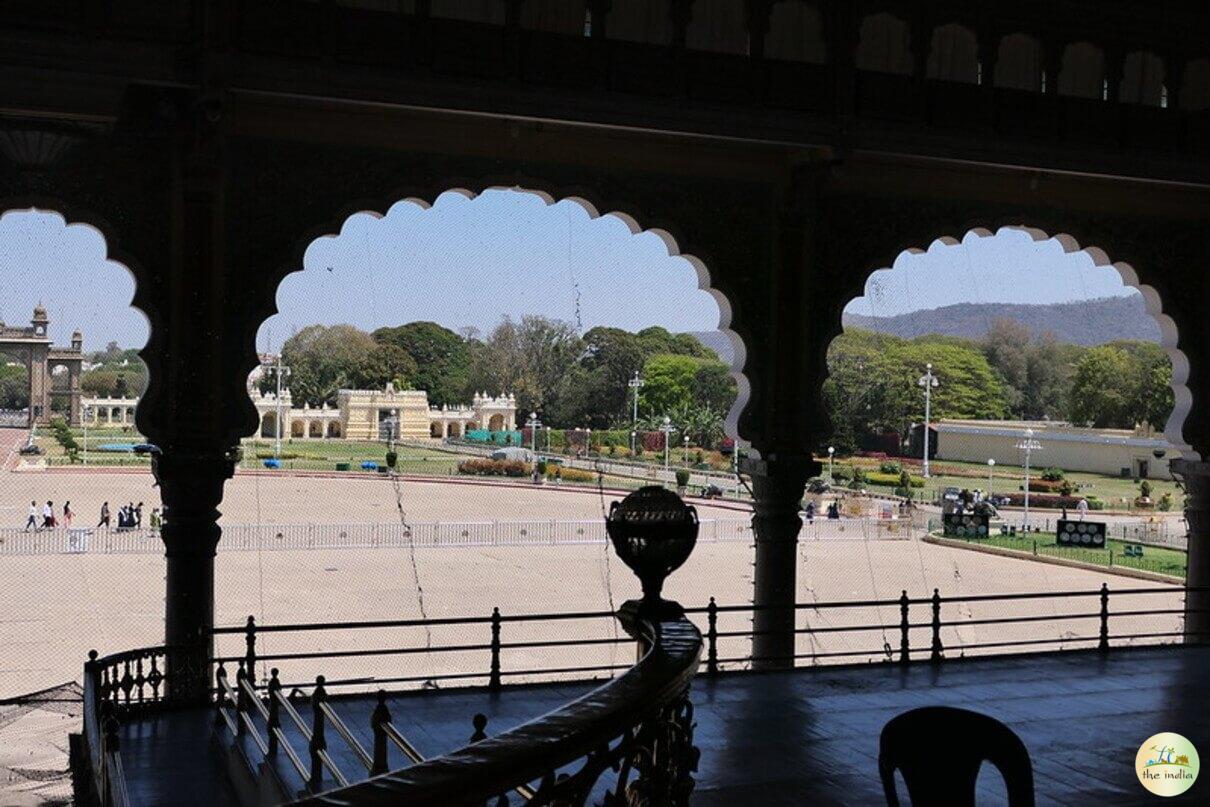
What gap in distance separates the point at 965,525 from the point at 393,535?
50.2 feet

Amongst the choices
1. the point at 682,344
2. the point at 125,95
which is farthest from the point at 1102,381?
the point at 125,95

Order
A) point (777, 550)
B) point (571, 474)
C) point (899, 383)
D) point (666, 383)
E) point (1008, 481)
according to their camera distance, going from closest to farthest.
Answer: point (777, 550), point (666, 383), point (571, 474), point (899, 383), point (1008, 481)

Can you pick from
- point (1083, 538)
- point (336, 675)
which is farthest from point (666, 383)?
point (1083, 538)

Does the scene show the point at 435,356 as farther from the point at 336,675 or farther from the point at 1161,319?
the point at 1161,319

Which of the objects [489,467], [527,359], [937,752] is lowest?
[489,467]

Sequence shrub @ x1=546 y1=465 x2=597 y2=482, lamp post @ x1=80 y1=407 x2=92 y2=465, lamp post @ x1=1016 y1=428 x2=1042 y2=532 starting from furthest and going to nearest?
1. lamp post @ x1=80 y1=407 x2=92 y2=465
2. shrub @ x1=546 y1=465 x2=597 y2=482
3. lamp post @ x1=1016 y1=428 x2=1042 y2=532

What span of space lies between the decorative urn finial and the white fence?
25.4 metres

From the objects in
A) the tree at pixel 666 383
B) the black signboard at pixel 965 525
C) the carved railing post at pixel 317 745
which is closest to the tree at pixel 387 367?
the tree at pixel 666 383

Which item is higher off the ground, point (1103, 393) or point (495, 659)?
point (1103, 393)

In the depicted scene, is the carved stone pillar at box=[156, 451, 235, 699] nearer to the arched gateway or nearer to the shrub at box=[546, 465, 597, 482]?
the arched gateway

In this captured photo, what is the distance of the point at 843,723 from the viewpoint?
23.8 feet

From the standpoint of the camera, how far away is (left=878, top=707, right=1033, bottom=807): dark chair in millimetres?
2984

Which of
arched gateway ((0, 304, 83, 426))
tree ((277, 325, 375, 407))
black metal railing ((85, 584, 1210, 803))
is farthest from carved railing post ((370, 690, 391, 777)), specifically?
tree ((277, 325, 375, 407))

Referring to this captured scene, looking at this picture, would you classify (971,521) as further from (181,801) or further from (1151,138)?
(181,801)
